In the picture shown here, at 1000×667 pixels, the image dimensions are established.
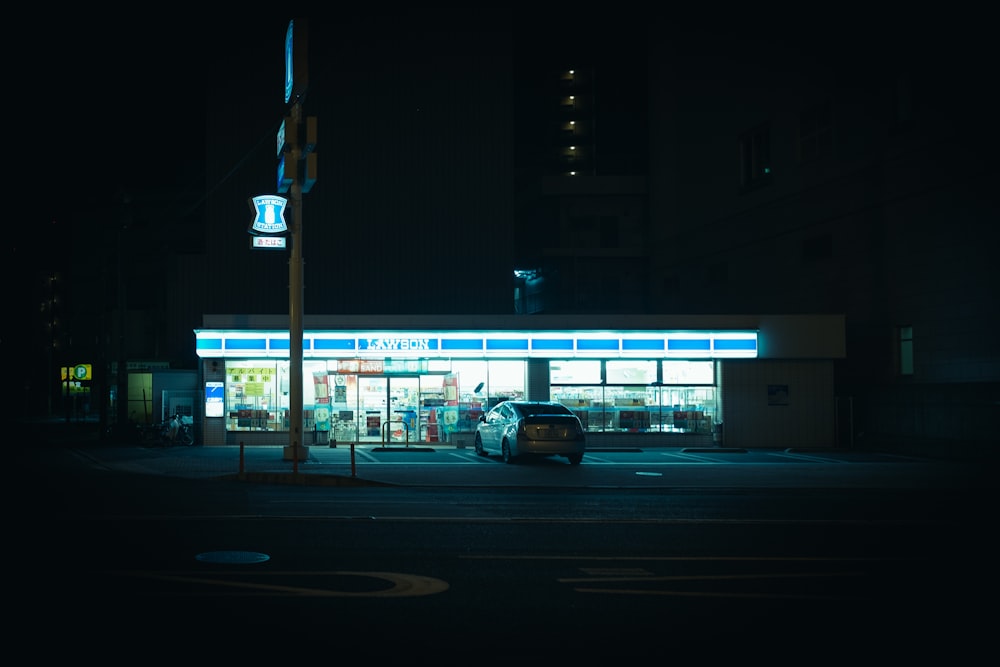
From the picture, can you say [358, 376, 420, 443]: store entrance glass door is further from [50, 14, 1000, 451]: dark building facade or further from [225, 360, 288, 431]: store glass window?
[50, 14, 1000, 451]: dark building facade

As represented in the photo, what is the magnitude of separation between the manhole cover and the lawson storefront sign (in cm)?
2054

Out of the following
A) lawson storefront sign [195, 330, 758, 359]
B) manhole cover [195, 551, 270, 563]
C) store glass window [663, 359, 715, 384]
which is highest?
lawson storefront sign [195, 330, 758, 359]

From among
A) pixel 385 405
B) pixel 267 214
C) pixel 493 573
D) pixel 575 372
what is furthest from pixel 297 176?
pixel 493 573

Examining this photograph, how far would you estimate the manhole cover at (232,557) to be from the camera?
32.3 ft

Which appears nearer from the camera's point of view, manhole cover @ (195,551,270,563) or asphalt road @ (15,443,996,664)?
asphalt road @ (15,443,996,664)

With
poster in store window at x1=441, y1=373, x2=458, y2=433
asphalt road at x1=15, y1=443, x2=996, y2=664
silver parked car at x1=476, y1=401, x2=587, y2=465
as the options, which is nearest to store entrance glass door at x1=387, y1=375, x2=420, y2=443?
poster in store window at x1=441, y1=373, x2=458, y2=433

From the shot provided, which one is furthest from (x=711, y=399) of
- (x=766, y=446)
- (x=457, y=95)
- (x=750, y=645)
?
(x=750, y=645)

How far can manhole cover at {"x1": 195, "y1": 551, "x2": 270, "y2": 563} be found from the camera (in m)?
9.84

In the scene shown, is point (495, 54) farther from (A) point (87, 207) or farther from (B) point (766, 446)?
(A) point (87, 207)

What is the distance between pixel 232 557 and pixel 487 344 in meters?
21.4

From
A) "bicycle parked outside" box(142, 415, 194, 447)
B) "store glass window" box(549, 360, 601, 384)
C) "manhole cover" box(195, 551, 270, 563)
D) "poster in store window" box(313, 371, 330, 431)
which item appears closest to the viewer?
"manhole cover" box(195, 551, 270, 563)

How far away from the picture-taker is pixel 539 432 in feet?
81.0

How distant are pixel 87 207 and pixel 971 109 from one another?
208 feet

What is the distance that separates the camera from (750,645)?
6.96m
